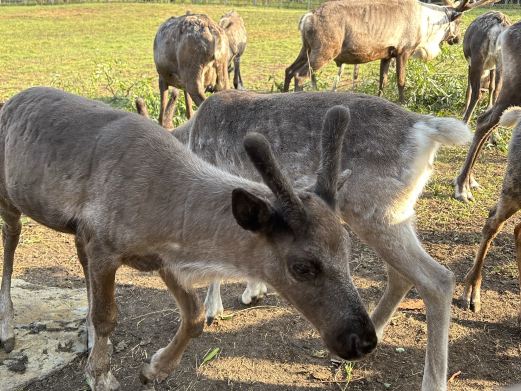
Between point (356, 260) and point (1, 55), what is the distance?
16697 mm

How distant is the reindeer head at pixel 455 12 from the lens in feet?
40.1

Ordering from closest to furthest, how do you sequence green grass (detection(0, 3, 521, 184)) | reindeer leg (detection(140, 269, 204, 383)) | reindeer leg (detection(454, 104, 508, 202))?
Result: reindeer leg (detection(140, 269, 204, 383)), reindeer leg (detection(454, 104, 508, 202)), green grass (detection(0, 3, 521, 184))

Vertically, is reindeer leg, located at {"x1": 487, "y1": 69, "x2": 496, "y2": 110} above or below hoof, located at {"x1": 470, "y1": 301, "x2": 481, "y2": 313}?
above

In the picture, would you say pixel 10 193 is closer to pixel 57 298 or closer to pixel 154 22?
pixel 57 298

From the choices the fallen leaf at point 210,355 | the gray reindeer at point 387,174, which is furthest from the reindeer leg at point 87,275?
the gray reindeer at point 387,174

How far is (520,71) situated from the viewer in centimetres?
597

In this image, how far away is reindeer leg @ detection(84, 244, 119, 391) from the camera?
3271 mm

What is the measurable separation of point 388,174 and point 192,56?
5.74m

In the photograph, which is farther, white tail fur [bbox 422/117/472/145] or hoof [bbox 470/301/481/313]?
hoof [bbox 470/301/481/313]

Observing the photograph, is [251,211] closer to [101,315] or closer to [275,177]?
[275,177]

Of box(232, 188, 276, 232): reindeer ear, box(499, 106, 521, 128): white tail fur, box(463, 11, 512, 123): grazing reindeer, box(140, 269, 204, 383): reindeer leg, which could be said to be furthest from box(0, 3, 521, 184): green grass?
box(232, 188, 276, 232): reindeer ear

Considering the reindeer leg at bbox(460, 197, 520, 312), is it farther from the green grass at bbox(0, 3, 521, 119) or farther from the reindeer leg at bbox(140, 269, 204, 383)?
the green grass at bbox(0, 3, 521, 119)

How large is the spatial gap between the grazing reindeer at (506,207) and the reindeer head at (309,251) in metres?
2.02

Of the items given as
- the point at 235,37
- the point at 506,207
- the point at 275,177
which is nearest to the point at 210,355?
the point at 275,177
